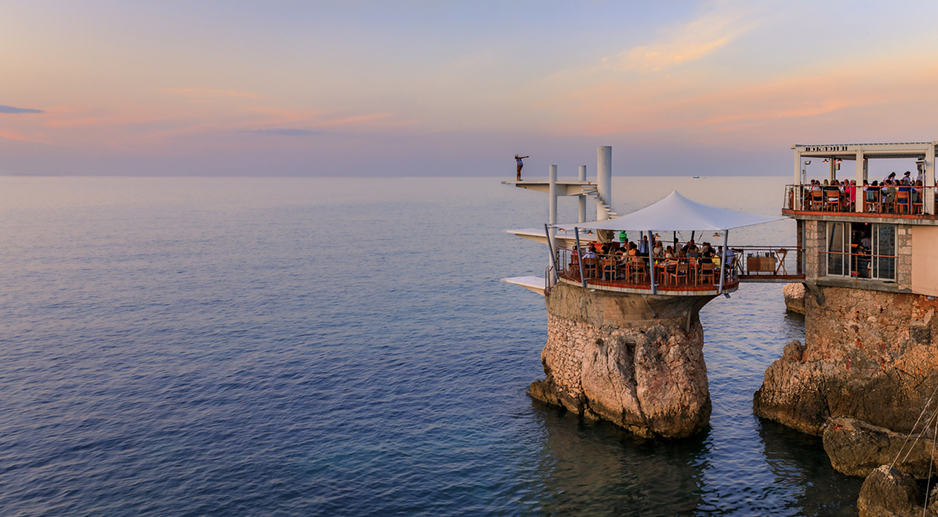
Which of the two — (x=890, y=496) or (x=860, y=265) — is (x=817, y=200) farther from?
(x=890, y=496)

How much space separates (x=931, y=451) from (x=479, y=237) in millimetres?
94150

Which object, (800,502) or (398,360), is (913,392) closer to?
(800,502)

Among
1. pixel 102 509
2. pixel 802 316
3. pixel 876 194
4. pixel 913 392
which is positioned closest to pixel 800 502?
pixel 913 392

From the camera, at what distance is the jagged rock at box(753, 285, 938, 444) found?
23547 millimetres

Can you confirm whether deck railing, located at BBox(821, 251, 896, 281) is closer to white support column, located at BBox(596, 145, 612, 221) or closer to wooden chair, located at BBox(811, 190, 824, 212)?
wooden chair, located at BBox(811, 190, 824, 212)

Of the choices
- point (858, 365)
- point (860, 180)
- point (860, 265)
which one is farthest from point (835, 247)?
point (858, 365)

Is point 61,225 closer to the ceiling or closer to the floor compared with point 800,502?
closer to the ceiling

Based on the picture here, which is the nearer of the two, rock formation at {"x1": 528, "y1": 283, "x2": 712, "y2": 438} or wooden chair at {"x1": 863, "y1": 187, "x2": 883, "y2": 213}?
wooden chair at {"x1": 863, "y1": 187, "x2": 883, "y2": 213}

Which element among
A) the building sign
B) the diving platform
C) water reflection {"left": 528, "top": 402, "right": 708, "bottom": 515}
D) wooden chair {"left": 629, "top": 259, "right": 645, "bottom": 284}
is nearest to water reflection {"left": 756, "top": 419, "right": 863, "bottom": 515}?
water reflection {"left": 528, "top": 402, "right": 708, "bottom": 515}

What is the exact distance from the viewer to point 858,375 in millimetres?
24750

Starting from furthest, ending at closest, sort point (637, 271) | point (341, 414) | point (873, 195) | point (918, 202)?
1. point (341, 414)
2. point (873, 195)
3. point (637, 271)
4. point (918, 202)

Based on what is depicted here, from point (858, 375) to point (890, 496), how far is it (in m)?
6.57

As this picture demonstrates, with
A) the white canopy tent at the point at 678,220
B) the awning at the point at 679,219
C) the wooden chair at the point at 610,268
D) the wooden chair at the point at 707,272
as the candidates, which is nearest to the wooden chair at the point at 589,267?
the wooden chair at the point at 610,268

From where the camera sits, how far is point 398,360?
37469 mm
